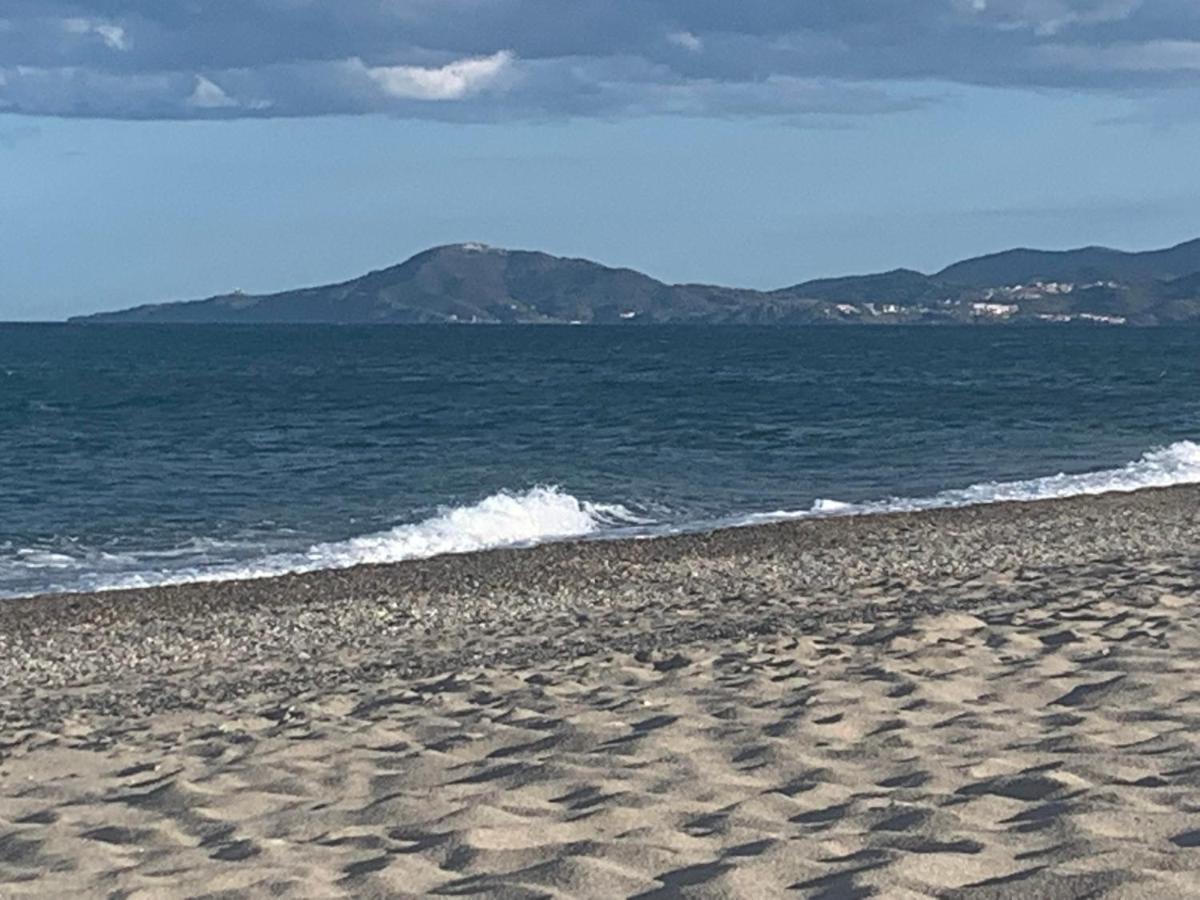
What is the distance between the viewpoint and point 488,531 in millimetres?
23812

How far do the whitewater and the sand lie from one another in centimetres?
458

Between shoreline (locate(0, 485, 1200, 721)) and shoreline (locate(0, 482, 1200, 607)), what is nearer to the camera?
shoreline (locate(0, 485, 1200, 721))

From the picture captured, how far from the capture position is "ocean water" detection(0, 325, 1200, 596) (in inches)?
950

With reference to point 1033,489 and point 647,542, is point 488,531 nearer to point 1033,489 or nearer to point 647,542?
point 647,542

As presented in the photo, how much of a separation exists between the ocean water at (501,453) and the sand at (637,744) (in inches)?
296

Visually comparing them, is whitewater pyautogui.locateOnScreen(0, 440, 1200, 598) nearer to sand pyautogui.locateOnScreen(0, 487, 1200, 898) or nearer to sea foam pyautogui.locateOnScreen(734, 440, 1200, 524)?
sea foam pyautogui.locateOnScreen(734, 440, 1200, 524)

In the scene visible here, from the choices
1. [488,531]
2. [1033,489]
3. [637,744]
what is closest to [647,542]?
[488,531]

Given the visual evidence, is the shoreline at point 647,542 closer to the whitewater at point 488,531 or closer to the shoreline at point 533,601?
the shoreline at point 533,601

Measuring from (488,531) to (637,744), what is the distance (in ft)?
51.3

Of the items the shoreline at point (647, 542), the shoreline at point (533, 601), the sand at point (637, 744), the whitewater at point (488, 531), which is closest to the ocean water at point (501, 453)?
the whitewater at point (488, 531)

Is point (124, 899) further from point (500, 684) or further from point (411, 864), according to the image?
point (500, 684)

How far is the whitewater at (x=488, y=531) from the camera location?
20.4m

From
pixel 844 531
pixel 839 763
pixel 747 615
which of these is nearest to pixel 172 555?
pixel 844 531

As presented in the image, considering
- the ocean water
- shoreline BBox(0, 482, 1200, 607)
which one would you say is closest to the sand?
shoreline BBox(0, 482, 1200, 607)
